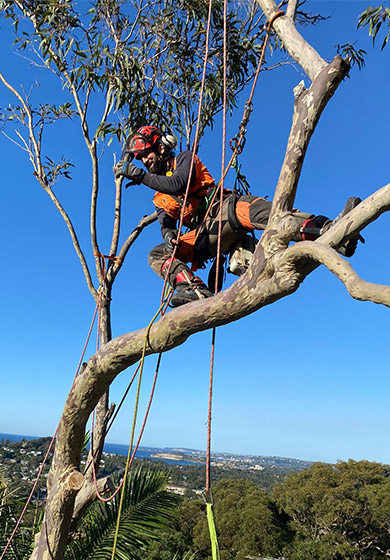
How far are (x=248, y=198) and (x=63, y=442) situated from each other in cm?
169

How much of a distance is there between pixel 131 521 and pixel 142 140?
2.82 m

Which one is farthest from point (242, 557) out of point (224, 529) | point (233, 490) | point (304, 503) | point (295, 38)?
A: point (295, 38)

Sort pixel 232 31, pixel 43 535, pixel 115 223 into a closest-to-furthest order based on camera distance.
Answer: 1. pixel 43 535
2. pixel 115 223
3. pixel 232 31

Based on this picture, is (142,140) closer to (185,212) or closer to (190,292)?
(185,212)

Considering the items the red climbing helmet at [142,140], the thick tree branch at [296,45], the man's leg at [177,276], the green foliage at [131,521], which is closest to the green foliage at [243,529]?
the green foliage at [131,521]

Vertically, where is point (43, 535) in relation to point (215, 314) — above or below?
below

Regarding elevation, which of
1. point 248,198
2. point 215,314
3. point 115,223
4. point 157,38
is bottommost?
point 215,314

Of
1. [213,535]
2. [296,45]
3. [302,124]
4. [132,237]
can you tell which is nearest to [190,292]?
[302,124]

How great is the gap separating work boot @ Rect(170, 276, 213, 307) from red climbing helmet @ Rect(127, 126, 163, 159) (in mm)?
917

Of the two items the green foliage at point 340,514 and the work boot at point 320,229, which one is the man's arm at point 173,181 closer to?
the work boot at point 320,229

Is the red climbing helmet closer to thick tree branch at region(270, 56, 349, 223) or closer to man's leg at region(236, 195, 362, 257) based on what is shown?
man's leg at region(236, 195, 362, 257)

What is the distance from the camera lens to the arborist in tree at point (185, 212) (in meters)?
2.52

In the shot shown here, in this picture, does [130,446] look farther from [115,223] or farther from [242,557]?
[242,557]

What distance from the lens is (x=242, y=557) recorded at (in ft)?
61.4
